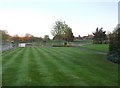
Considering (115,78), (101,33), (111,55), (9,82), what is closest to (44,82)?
(9,82)

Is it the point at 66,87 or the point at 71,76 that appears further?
the point at 71,76

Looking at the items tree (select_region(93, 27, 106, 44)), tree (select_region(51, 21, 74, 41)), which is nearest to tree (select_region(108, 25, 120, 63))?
tree (select_region(93, 27, 106, 44))

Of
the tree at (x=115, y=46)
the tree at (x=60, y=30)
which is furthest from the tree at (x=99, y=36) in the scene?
the tree at (x=115, y=46)

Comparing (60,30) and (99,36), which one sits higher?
(60,30)

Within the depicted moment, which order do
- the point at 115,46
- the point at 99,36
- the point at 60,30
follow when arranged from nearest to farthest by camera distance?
the point at 115,46 → the point at 99,36 → the point at 60,30

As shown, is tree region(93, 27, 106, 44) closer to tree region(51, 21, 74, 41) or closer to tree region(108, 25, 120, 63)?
tree region(51, 21, 74, 41)

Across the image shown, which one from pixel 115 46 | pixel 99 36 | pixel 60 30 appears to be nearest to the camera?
pixel 115 46

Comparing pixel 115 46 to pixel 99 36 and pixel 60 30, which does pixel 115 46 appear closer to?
pixel 99 36

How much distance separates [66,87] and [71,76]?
2.74 metres

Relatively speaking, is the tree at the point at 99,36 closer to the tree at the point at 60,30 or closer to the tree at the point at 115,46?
the tree at the point at 60,30

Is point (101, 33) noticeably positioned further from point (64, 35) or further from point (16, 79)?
point (16, 79)

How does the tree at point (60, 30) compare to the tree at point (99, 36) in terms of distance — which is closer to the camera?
the tree at point (99, 36)

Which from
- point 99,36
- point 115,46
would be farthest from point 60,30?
point 115,46

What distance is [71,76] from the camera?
13.6m
